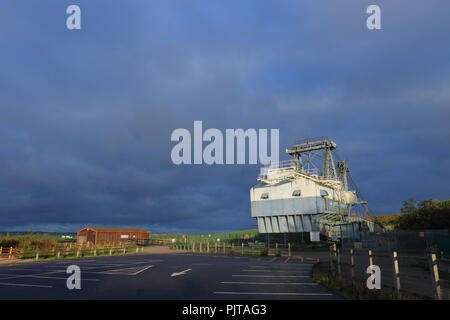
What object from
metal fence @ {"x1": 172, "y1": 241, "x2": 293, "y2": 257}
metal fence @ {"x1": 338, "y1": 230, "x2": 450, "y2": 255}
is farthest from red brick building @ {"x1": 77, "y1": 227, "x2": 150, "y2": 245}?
metal fence @ {"x1": 338, "y1": 230, "x2": 450, "y2": 255}

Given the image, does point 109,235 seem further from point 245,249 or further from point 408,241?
point 408,241

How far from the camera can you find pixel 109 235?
6106 centimetres

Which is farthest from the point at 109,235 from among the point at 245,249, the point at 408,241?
the point at 408,241

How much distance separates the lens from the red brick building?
5841 cm

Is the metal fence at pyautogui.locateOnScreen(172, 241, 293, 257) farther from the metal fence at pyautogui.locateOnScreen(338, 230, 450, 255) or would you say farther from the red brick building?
the red brick building

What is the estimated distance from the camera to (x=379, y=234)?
3641cm

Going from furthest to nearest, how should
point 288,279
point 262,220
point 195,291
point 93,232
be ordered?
point 93,232 < point 262,220 < point 288,279 < point 195,291

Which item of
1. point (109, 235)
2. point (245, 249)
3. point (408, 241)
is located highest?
point (408, 241)

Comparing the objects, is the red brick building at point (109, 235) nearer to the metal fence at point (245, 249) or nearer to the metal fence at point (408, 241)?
the metal fence at point (245, 249)

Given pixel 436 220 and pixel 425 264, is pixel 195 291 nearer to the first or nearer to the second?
pixel 425 264

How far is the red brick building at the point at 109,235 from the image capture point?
192ft

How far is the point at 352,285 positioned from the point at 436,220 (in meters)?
34.9
